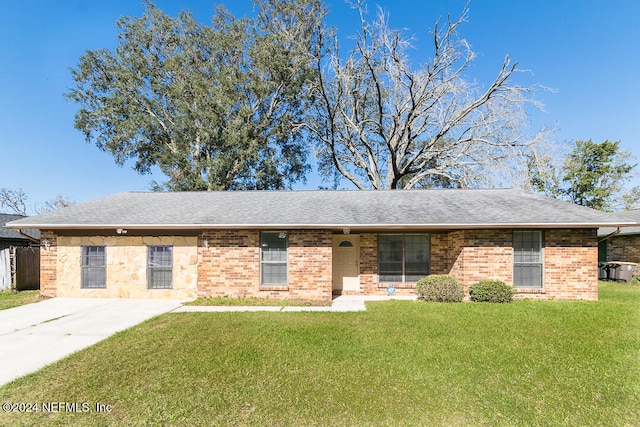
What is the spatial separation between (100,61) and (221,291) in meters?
20.0

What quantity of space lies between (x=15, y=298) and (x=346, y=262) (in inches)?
428

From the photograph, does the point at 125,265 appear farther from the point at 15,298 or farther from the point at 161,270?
the point at 15,298

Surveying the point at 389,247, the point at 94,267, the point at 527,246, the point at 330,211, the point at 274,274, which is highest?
the point at 330,211

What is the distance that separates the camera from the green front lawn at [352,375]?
138 inches

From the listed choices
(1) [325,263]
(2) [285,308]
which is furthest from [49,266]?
(1) [325,263]

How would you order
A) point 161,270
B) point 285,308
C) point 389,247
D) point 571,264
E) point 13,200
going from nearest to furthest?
point 285,308, point 571,264, point 161,270, point 389,247, point 13,200

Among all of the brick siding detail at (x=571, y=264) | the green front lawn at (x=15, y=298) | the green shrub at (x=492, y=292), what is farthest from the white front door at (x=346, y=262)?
the green front lawn at (x=15, y=298)

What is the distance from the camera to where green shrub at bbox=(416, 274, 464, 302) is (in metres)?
9.34

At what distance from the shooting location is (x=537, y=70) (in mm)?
15938

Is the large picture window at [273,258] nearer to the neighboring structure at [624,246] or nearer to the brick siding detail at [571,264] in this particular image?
the brick siding detail at [571,264]

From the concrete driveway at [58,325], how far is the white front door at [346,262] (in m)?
5.04

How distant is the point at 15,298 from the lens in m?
10.4

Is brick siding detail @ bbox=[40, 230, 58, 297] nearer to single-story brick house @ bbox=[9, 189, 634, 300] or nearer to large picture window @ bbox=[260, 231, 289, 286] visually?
single-story brick house @ bbox=[9, 189, 634, 300]

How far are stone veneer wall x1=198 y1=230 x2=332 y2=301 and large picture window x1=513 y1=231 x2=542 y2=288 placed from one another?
570cm
